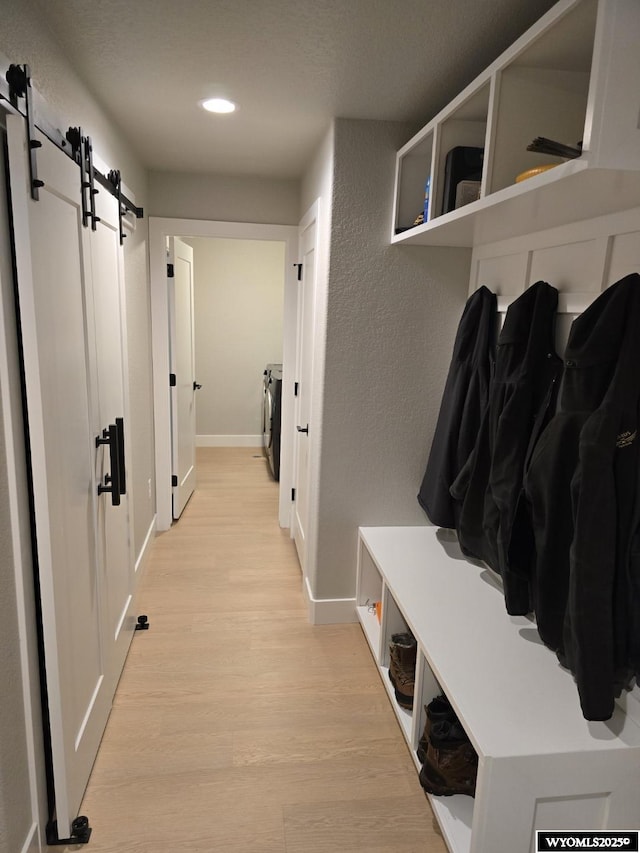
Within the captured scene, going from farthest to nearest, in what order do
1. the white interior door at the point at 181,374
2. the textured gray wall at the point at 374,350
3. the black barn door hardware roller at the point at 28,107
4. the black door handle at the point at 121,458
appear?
the white interior door at the point at 181,374, the textured gray wall at the point at 374,350, the black door handle at the point at 121,458, the black barn door hardware roller at the point at 28,107

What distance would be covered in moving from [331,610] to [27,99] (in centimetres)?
240

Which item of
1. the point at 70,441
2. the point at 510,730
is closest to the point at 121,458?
the point at 70,441

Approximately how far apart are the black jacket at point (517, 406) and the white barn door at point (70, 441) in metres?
1.30

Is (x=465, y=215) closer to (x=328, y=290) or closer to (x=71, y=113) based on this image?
(x=328, y=290)

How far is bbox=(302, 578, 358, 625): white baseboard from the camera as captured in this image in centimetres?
281

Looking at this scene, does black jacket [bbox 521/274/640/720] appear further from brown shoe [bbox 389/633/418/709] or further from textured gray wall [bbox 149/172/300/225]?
textured gray wall [bbox 149/172/300/225]

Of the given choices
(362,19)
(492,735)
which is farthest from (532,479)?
(362,19)

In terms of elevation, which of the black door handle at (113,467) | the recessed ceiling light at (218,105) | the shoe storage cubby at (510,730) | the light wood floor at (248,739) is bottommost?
the light wood floor at (248,739)

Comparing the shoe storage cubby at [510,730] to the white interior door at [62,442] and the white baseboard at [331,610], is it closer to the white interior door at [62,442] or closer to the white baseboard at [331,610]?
the white baseboard at [331,610]

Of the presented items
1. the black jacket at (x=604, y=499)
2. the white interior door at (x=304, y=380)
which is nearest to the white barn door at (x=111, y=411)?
the white interior door at (x=304, y=380)

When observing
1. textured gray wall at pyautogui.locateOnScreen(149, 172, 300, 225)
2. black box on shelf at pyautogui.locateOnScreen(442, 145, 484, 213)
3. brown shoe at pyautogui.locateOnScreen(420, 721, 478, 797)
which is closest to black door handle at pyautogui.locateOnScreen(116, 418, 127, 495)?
brown shoe at pyautogui.locateOnScreen(420, 721, 478, 797)

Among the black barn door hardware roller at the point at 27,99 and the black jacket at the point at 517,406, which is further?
the black jacket at the point at 517,406

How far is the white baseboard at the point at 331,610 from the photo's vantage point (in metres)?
2.81

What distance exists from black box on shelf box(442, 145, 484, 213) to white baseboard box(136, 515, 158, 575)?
2486 mm
